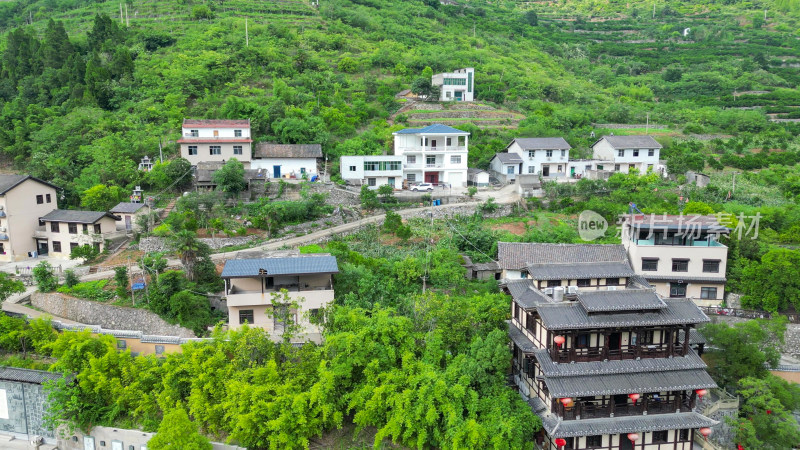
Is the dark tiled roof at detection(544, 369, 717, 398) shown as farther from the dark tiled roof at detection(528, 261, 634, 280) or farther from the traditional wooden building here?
the dark tiled roof at detection(528, 261, 634, 280)

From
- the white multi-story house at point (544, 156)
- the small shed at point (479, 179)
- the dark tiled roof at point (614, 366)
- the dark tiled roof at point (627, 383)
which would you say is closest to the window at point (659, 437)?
the dark tiled roof at point (627, 383)

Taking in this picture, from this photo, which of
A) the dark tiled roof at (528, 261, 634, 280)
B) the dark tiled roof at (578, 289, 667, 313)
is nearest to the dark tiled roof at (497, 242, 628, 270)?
the dark tiled roof at (528, 261, 634, 280)

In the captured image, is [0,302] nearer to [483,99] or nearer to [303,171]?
[303,171]

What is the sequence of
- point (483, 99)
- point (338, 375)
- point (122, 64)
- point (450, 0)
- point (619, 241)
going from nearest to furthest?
point (338, 375), point (619, 241), point (122, 64), point (483, 99), point (450, 0)

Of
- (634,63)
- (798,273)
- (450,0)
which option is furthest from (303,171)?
(450,0)

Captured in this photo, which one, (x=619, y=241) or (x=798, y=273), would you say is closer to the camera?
(x=798, y=273)

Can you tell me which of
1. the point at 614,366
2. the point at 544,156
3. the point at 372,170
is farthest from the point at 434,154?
the point at 614,366

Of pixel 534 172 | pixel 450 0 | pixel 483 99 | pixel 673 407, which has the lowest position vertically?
pixel 673 407
